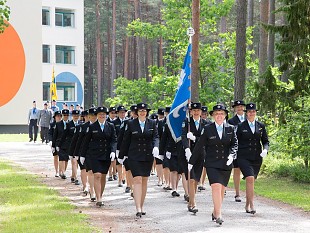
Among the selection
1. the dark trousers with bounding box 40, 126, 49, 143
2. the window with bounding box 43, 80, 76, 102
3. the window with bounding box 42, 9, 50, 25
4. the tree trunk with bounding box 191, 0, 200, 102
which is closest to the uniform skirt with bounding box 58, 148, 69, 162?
the tree trunk with bounding box 191, 0, 200, 102

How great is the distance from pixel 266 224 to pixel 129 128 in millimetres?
3366

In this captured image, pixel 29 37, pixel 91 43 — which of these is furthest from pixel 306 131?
pixel 91 43

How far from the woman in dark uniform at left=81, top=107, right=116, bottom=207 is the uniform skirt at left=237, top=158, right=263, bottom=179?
2770 millimetres

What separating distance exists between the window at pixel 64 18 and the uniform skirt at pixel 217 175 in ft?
174

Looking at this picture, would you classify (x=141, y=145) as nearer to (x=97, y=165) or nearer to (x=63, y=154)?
(x=97, y=165)

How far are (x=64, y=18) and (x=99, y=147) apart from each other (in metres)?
50.5

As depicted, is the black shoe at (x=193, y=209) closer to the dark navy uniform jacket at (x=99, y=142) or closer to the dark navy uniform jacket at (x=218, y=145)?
the dark navy uniform jacket at (x=218, y=145)

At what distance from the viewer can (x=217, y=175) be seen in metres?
12.7

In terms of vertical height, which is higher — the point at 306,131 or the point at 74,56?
the point at 74,56

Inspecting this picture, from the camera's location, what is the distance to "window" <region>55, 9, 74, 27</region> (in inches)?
2527

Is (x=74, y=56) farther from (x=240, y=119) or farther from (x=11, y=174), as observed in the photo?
(x=240, y=119)

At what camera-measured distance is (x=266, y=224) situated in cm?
1266

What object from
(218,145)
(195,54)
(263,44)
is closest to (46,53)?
(263,44)

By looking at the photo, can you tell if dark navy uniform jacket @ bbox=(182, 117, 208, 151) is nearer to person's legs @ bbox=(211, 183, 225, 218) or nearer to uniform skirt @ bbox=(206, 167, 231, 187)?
uniform skirt @ bbox=(206, 167, 231, 187)
